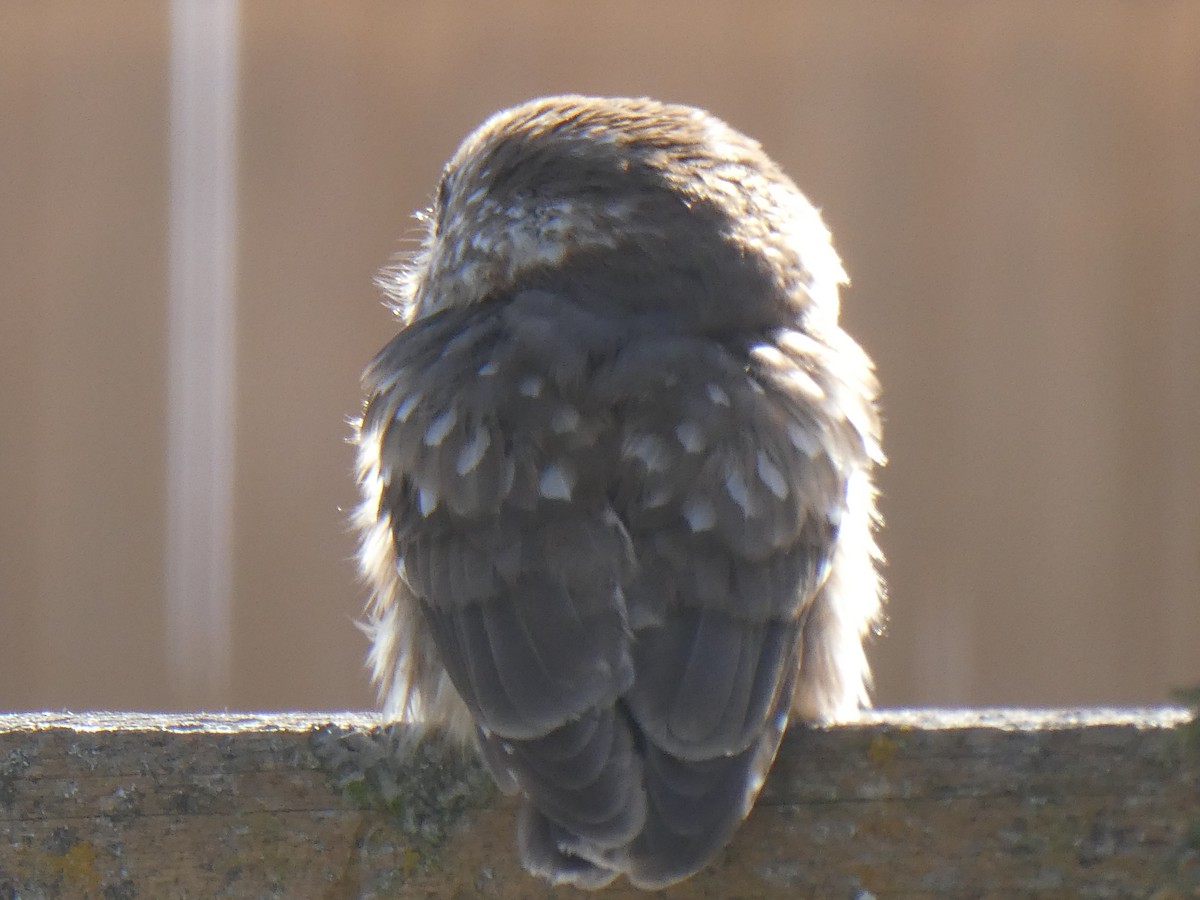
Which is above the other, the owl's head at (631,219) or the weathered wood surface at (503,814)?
the owl's head at (631,219)

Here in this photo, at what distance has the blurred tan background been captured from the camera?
5219mm

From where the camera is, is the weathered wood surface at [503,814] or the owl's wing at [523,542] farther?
the owl's wing at [523,542]

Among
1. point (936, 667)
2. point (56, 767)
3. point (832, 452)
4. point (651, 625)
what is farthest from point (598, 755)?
point (936, 667)

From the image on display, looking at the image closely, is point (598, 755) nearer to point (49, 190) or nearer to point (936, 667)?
point (936, 667)

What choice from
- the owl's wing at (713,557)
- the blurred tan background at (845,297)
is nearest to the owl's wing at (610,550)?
the owl's wing at (713,557)

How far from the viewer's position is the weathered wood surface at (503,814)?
180 cm

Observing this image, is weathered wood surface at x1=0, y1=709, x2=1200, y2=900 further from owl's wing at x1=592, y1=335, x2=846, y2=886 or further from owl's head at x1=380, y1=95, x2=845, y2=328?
owl's head at x1=380, y1=95, x2=845, y2=328

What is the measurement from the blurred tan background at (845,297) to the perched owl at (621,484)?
2.19 m

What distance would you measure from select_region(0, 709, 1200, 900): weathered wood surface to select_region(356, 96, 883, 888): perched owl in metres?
0.07

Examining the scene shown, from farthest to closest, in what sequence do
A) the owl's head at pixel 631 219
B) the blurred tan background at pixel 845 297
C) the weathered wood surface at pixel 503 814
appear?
the blurred tan background at pixel 845 297, the owl's head at pixel 631 219, the weathered wood surface at pixel 503 814

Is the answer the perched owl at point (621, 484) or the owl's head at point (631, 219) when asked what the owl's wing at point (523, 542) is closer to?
the perched owl at point (621, 484)

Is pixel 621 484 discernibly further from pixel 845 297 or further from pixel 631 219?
pixel 845 297

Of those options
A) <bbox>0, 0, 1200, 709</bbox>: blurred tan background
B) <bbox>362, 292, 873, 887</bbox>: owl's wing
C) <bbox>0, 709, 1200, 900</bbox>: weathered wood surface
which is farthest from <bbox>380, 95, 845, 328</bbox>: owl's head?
<bbox>0, 0, 1200, 709</bbox>: blurred tan background

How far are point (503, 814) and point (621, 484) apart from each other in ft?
1.55
